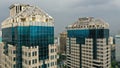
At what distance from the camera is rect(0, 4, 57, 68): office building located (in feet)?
115

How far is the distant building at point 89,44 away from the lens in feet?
222

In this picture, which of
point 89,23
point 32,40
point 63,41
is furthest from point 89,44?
point 63,41

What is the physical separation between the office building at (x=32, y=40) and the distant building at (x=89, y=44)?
33.2 meters

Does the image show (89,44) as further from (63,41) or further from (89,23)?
(63,41)

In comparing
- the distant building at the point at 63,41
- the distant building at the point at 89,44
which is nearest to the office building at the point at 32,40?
the distant building at the point at 89,44

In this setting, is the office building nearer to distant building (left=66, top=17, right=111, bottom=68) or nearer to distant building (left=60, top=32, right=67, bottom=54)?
distant building (left=66, top=17, right=111, bottom=68)

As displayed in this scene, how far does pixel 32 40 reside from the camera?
3544 centimetres

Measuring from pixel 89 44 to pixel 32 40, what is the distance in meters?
40.3

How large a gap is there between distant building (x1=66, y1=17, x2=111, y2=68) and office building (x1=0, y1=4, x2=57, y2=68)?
33237 millimetres

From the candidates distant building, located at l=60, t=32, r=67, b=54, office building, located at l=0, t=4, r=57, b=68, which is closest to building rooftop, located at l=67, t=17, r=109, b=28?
office building, located at l=0, t=4, r=57, b=68

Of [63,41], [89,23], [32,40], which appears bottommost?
[63,41]

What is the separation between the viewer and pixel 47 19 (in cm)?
3938

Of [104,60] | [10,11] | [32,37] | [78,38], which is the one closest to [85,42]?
[78,38]

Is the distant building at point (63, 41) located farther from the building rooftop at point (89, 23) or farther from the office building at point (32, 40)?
the office building at point (32, 40)
